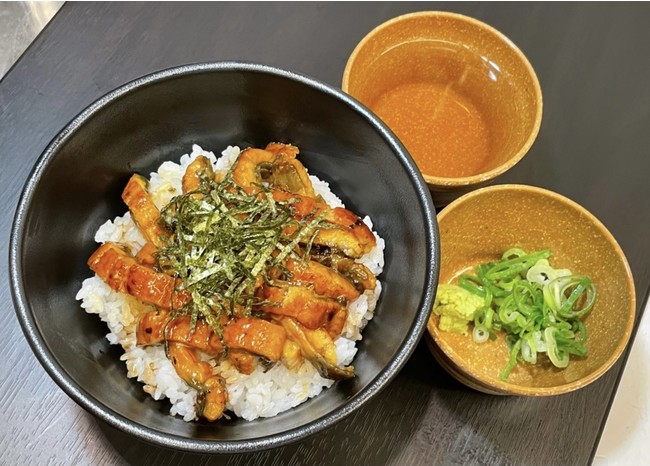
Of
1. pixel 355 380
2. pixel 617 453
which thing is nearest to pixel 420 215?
pixel 355 380

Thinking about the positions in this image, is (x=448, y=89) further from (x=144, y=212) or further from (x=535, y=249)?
(x=144, y=212)

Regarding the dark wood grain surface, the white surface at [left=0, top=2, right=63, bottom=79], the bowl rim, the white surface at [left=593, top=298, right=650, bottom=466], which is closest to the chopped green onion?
the dark wood grain surface

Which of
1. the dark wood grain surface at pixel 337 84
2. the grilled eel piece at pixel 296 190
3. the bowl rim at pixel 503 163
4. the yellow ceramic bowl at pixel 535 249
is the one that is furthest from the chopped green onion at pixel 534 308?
the grilled eel piece at pixel 296 190

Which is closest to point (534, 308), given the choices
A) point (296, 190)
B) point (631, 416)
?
point (631, 416)

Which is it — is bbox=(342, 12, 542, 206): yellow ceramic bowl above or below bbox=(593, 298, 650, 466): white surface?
above

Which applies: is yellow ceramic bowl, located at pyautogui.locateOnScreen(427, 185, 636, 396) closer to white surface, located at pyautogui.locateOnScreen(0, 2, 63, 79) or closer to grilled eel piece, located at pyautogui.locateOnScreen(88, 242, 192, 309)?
grilled eel piece, located at pyautogui.locateOnScreen(88, 242, 192, 309)
